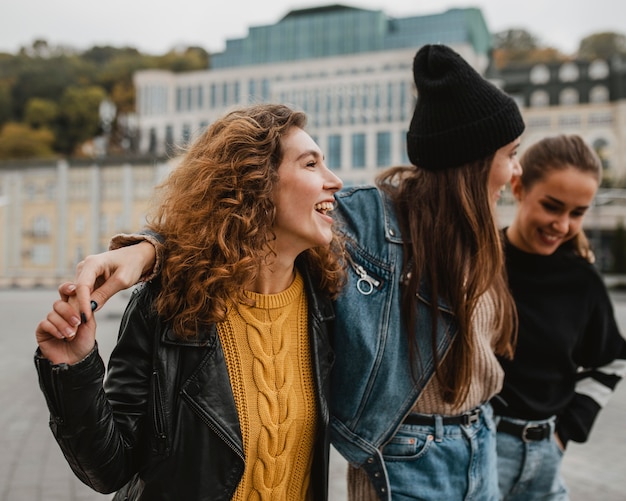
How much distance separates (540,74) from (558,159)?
6669cm

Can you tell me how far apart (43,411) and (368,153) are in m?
57.6

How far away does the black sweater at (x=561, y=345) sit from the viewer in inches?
113

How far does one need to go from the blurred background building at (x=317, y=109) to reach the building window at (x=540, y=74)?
14 centimetres

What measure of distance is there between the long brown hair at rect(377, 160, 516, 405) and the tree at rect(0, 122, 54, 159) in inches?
3207

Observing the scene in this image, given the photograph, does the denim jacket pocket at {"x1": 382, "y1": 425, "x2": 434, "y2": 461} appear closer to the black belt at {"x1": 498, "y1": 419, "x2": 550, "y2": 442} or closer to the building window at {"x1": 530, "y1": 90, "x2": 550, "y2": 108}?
the black belt at {"x1": 498, "y1": 419, "x2": 550, "y2": 442}

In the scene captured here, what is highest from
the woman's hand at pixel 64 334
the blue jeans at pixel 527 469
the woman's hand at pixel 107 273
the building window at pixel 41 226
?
the woman's hand at pixel 107 273

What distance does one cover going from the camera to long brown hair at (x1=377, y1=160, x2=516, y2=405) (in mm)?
2346

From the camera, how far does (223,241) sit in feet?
6.82

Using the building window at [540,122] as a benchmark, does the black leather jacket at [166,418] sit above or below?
below

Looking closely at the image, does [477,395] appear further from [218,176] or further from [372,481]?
[218,176]

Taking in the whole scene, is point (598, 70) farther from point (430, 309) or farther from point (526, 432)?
point (430, 309)

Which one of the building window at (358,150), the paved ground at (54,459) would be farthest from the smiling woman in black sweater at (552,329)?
the building window at (358,150)

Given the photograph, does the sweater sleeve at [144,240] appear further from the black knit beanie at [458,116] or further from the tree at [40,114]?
the tree at [40,114]

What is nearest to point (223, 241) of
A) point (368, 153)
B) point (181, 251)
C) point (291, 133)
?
point (181, 251)
